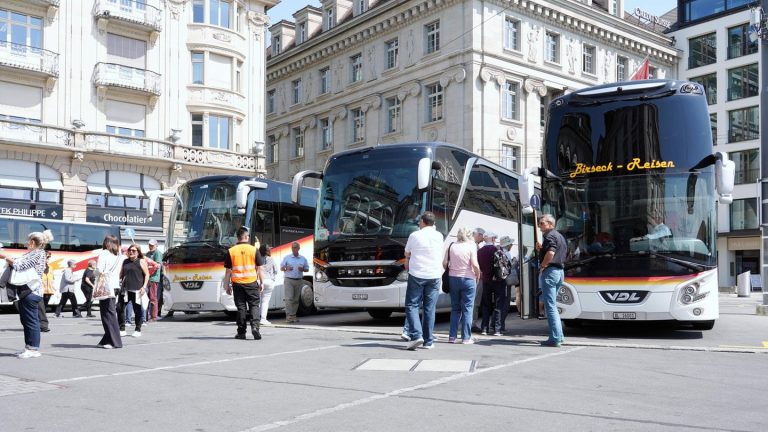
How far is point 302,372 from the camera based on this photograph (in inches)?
326

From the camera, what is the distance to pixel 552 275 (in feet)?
35.4

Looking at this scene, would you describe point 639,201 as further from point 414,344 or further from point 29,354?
point 29,354

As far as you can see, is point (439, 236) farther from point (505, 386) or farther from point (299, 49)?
point (299, 49)

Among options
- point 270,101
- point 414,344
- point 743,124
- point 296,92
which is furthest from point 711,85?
point 414,344

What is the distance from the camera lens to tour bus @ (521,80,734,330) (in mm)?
11383

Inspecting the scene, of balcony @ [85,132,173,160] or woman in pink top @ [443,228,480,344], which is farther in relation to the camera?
balcony @ [85,132,173,160]

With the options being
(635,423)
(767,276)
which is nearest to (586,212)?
(635,423)

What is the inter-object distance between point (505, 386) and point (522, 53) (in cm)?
Result: 3526

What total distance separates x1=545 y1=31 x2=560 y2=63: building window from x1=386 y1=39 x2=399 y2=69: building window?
8.31 metres

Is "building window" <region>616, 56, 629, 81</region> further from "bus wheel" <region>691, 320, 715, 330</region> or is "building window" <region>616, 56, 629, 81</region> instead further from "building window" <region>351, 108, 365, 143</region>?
"bus wheel" <region>691, 320, 715, 330</region>

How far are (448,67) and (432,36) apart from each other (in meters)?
2.78

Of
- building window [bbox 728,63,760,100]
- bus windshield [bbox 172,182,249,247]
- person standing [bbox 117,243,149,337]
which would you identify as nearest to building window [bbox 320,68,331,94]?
building window [bbox 728,63,760,100]

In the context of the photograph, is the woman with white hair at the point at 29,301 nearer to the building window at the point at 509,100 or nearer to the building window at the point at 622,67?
the building window at the point at 509,100

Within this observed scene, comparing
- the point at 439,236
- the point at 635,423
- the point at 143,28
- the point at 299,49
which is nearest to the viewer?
the point at 635,423
